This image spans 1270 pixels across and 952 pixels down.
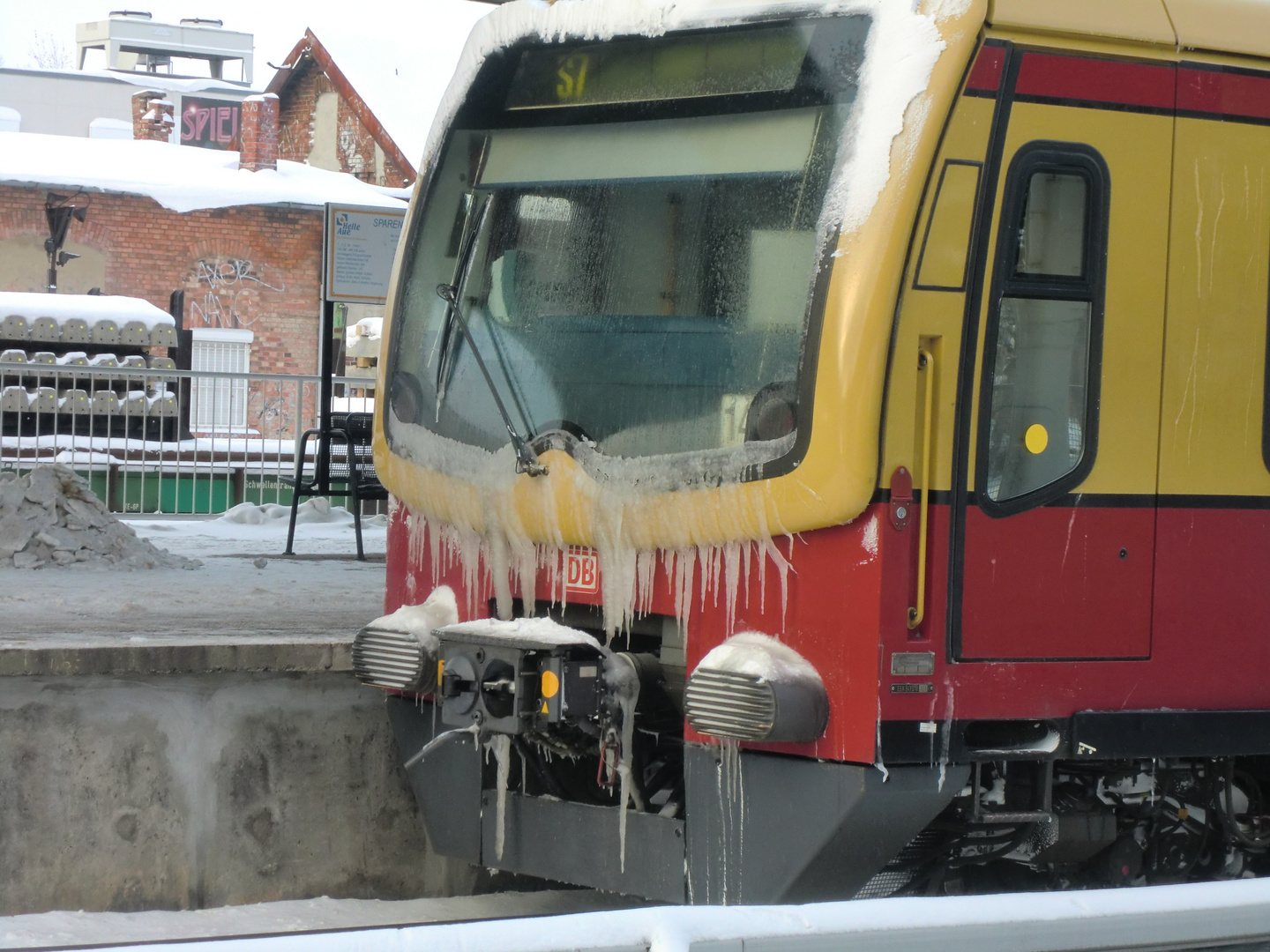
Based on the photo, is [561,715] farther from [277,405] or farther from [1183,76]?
→ [277,405]

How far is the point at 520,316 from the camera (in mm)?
5766

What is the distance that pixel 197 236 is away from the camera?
1331 inches

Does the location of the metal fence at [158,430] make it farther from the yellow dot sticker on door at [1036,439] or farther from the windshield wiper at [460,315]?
the yellow dot sticker on door at [1036,439]

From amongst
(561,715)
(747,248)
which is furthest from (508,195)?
(561,715)

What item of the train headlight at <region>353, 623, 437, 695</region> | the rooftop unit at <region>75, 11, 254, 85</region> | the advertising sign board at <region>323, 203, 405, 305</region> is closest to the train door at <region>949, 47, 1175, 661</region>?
the train headlight at <region>353, 623, 437, 695</region>

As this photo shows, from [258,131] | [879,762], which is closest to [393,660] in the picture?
[879,762]

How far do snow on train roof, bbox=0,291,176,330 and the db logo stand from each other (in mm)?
14332

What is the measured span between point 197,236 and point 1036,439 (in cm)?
3055

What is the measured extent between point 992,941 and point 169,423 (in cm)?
1459

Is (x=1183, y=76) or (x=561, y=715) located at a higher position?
(x=1183, y=76)

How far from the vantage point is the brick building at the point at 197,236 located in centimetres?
3281

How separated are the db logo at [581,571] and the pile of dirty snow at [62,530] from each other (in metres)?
5.47

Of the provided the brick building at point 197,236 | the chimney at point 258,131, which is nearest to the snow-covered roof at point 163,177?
the brick building at point 197,236

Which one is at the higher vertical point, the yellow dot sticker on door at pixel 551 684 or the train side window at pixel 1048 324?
the train side window at pixel 1048 324
